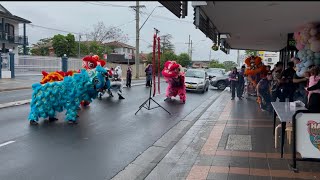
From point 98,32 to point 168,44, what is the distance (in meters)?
20.8

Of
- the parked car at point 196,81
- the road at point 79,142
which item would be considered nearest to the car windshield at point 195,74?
the parked car at point 196,81

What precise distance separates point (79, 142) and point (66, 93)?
8.38 feet

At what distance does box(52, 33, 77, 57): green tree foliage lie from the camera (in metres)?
50.5

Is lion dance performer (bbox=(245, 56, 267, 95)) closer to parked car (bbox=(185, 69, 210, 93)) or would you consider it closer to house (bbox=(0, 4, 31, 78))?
parked car (bbox=(185, 69, 210, 93))

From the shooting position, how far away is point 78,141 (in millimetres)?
8266

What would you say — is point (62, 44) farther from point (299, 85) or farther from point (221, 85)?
point (299, 85)

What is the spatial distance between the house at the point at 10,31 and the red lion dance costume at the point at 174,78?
102 feet

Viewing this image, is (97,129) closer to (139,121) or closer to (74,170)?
(139,121)

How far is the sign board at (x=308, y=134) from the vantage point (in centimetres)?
576

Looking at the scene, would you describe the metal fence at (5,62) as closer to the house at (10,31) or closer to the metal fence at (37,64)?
the metal fence at (37,64)

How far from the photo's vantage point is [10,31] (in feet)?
151

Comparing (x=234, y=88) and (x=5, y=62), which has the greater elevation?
(x=5, y=62)

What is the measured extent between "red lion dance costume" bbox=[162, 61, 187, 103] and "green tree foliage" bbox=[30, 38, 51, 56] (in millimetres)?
50365

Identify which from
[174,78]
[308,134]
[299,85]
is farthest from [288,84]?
[174,78]
